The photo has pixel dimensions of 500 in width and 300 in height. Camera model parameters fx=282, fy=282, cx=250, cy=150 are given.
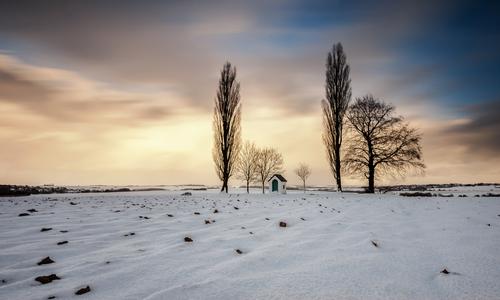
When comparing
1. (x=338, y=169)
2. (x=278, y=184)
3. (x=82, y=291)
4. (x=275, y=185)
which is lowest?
(x=82, y=291)

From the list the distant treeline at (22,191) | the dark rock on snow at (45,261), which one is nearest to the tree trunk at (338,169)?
the dark rock on snow at (45,261)

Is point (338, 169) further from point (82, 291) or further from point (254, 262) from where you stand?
point (82, 291)

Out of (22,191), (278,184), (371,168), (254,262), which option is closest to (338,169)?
(371,168)

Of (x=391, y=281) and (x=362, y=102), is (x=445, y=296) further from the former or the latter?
(x=362, y=102)

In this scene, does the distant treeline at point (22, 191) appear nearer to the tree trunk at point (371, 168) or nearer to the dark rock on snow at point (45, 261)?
the dark rock on snow at point (45, 261)

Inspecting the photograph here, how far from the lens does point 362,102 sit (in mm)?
26359

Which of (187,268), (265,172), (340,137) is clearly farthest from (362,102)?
(187,268)

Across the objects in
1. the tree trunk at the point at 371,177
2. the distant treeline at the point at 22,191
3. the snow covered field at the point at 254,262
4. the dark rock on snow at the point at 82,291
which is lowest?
the distant treeline at the point at 22,191

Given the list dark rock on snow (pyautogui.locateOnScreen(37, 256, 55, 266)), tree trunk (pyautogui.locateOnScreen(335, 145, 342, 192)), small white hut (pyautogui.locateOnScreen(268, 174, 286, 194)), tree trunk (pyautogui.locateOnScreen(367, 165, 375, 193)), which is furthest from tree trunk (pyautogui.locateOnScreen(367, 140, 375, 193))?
dark rock on snow (pyautogui.locateOnScreen(37, 256, 55, 266))

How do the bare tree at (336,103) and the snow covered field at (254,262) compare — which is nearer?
the snow covered field at (254,262)

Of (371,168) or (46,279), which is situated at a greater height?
(371,168)

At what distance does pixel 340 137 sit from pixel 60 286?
27.0m

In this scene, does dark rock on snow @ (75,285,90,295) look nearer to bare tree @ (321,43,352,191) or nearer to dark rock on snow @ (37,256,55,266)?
dark rock on snow @ (37,256,55,266)

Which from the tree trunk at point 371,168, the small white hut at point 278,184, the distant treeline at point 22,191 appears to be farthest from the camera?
the small white hut at point 278,184
